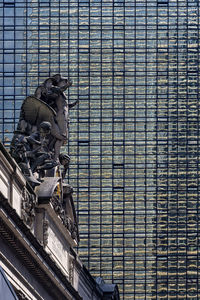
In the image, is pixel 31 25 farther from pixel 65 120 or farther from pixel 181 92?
pixel 65 120

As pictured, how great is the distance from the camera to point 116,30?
18362cm

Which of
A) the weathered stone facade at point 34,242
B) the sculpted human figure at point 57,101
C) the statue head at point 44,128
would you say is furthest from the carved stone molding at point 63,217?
the statue head at point 44,128

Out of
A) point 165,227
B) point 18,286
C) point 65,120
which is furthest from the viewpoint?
point 165,227

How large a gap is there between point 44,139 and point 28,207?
7641 mm

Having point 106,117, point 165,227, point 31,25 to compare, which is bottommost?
point 165,227

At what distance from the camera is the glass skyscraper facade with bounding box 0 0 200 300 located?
176375 millimetres

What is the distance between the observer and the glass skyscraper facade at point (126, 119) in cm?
17638

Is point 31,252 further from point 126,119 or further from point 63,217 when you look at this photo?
point 126,119

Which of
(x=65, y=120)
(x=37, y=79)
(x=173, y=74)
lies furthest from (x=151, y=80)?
(x=65, y=120)

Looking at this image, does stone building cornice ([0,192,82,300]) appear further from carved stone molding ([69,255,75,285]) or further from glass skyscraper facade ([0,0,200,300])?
glass skyscraper facade ([0,0,200,300])

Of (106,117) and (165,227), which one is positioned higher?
(106,117)

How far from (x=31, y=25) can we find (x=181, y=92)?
2167 cm

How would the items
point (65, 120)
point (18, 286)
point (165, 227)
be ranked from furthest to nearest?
point (165, 227) → point (65, 120) → point (18, 286)

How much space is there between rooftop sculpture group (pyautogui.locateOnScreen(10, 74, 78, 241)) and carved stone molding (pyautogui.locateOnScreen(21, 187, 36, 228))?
1.42 meters
